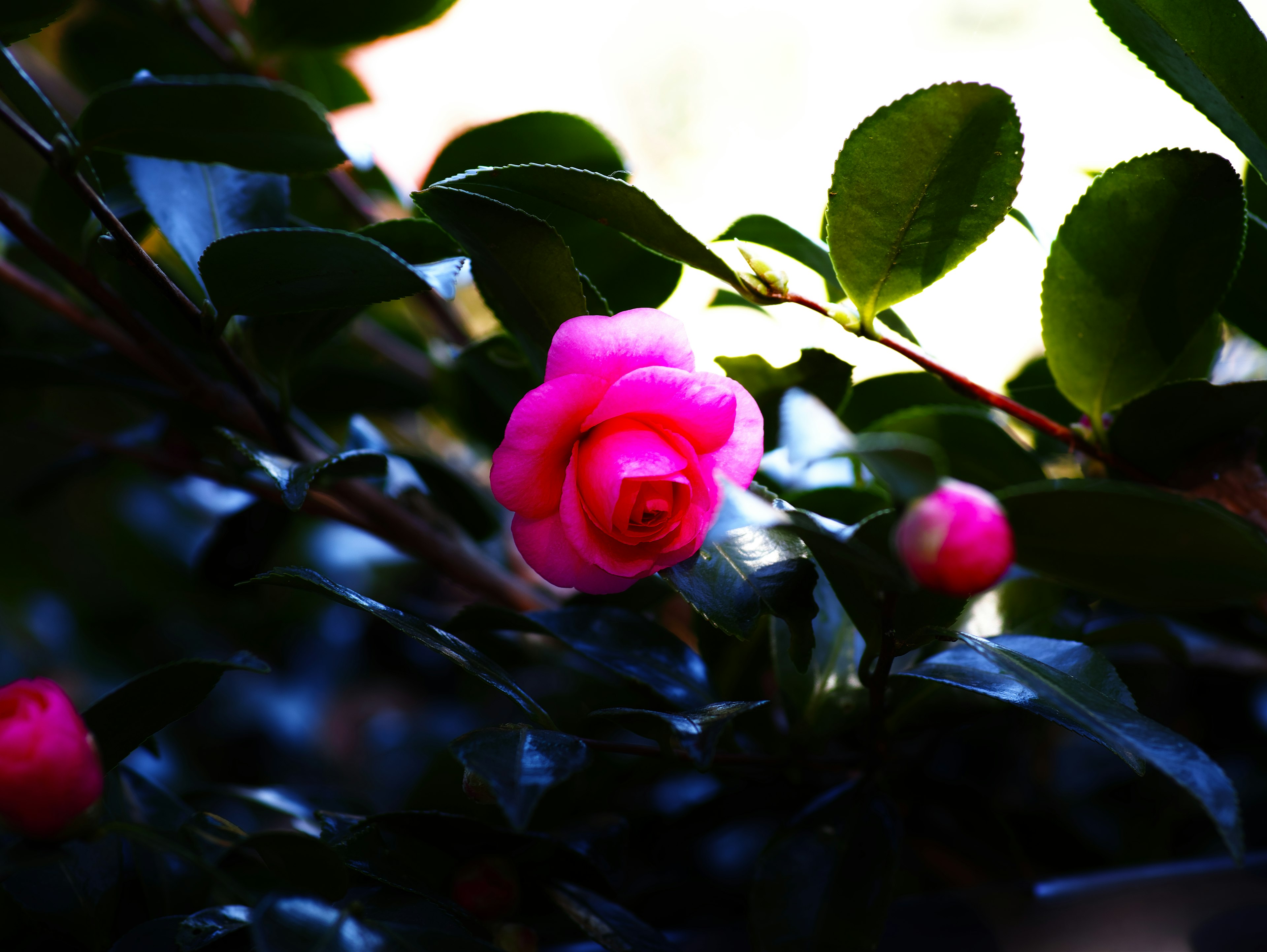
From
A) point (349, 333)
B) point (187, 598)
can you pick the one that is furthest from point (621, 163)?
point (187, 598)

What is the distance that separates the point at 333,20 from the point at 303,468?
42 centimetres

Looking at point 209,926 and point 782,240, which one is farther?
point 782,240

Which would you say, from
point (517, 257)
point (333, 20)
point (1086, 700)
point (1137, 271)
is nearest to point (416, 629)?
point (517, 257)

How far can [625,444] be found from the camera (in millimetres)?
385

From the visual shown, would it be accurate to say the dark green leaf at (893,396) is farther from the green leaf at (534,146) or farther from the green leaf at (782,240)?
the green leaf at (534,146)

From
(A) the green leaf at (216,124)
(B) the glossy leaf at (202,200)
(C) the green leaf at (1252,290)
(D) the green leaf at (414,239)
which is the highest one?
(A) the green leaf at (216,124)

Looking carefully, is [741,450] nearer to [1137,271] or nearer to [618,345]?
[618,345]

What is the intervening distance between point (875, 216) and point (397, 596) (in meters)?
0.81

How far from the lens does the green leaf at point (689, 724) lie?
359 millimetres

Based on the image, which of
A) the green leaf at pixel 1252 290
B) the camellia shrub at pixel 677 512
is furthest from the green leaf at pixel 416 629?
the green leaf at pixel 1252 290

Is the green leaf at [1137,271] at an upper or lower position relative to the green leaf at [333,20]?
lower

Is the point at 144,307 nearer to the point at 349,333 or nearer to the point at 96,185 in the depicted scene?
the point at 96,185

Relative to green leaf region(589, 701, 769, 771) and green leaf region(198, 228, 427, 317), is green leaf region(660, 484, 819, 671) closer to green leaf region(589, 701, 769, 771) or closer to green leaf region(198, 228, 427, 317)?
green leaf region(589, 701, 769, 771)

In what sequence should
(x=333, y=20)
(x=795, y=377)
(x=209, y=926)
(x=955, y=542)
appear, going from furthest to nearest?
1. (x=333, y=20)
2. (x=795, y=377)
3. (x=209, y=926)
4. (x=955, y=542)
